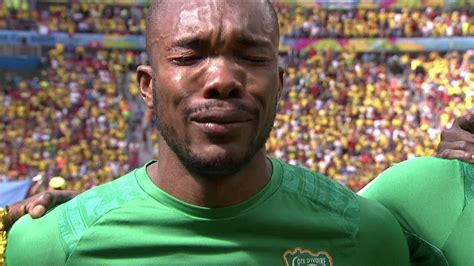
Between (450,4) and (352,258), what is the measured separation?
1931 centimetres

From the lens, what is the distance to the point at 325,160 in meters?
15.5

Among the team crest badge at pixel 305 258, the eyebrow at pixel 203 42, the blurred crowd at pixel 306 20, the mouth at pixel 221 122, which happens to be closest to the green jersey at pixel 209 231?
the team crest badge at pixel 305 258

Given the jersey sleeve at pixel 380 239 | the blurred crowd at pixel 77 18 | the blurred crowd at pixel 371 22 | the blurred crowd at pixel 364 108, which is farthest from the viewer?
the blurred crowd at pixel 371 22

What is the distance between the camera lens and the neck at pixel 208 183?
1656mm

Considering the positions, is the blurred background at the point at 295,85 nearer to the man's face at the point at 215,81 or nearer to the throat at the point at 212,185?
the throat at the point at 212,185

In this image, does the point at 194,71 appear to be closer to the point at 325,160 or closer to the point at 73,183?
the point at 73,183

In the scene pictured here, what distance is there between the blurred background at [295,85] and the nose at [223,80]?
12.8 meters

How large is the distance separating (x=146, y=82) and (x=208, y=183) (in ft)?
0.89

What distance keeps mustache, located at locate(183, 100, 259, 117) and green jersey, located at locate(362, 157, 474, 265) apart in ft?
1.77

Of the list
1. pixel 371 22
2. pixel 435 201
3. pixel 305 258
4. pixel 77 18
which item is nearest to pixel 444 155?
pixel 435 201

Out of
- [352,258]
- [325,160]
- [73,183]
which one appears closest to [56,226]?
[352,258]

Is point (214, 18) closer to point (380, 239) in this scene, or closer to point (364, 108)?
point (380, 239)

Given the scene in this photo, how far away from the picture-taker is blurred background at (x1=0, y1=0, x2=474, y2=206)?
51.5 ft

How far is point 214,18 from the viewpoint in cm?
158
